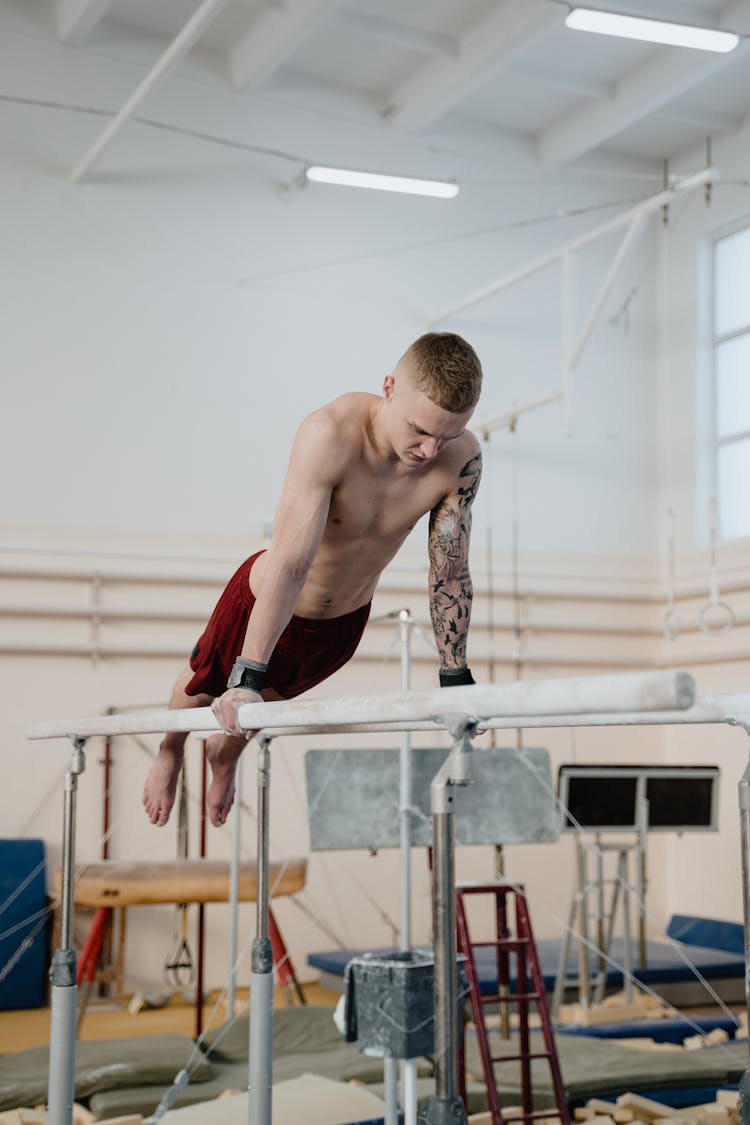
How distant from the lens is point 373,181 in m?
8.25

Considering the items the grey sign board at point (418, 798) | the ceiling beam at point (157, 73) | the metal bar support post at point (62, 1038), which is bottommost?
the metal bar support post at point (62, 1038)

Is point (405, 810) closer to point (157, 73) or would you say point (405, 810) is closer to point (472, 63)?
point (157, 73)

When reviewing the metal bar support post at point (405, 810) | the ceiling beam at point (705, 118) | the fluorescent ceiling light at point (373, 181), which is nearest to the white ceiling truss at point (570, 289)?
the fluorescent ceiling light at point (373, 181)

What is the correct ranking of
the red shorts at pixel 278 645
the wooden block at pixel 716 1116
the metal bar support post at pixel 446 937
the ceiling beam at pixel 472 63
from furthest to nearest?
the ceiling beam at pixel 472 63 → the wooden block at pixel 716 1116 → the red shorts at pixel 278 645 → the metal bar support post at pixel 446 937

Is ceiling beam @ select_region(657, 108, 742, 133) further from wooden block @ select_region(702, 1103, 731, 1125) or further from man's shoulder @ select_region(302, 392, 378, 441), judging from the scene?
man's shoulder @ select_region(302, 392, 378, 441)

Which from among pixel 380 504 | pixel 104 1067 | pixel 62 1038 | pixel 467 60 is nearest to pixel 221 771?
pixel 62 1038

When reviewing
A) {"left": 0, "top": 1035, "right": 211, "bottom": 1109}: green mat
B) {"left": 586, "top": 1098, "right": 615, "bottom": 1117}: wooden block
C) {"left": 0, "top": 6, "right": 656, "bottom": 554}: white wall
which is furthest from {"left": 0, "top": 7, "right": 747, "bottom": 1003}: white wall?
{"left": 586, "top": 1098, "right": 615, "bottom": 1117}: wooden block

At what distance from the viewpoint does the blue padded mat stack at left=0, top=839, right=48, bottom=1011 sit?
24.5 feet

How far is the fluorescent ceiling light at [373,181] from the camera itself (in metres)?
8.20

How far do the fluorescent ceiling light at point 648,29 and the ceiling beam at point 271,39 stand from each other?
180 centimetres

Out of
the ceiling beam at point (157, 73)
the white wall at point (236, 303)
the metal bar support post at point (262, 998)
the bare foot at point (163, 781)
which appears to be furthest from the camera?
the white wall at point (236, 303)

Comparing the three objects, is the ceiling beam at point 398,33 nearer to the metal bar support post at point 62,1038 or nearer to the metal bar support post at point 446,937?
the metal bar support post at point 62,1038

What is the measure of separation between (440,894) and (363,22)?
7.64 m

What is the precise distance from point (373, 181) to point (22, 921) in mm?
5238
